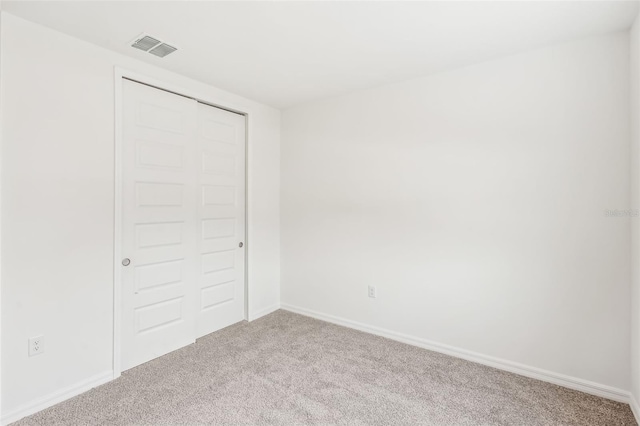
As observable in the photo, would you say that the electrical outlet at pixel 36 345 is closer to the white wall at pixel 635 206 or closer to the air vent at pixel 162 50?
the air vent at pixel 162 50

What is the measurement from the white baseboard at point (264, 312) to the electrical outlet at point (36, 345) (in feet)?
5.98

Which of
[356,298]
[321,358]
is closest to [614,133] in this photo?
[356,298]

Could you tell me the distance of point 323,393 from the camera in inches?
84.7

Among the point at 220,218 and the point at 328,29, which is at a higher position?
the point at 328,29

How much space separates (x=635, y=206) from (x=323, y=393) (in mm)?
2372

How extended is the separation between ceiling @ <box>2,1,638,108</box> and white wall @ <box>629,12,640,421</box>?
0.25m

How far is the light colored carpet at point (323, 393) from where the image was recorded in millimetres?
1906

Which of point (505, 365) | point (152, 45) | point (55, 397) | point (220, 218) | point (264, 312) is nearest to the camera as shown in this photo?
point (55, 397)

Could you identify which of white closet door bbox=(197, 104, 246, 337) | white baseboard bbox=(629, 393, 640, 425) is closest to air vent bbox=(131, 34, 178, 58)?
white closet door bbox=(197, 104, 246, 337)

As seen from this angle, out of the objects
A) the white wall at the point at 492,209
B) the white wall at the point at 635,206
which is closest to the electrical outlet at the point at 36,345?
the white wall at the point at 492,209

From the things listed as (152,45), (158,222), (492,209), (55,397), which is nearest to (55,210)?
(158,222)

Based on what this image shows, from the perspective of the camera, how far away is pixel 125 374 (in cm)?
239

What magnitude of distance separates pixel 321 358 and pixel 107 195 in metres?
2.15

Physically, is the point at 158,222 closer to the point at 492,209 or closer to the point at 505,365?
the point at 492,209
